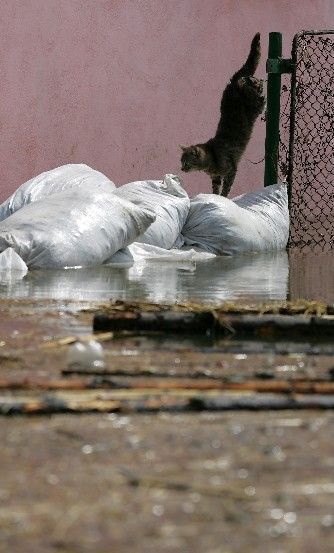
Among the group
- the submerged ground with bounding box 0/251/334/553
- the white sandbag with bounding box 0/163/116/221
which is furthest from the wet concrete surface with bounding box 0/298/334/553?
the white sandbag with bounding box 0/163/116/221

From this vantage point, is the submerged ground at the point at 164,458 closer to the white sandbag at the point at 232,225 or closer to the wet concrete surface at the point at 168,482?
the wet concrete surface at the point at 168,482

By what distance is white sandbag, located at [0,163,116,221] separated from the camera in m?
7.80

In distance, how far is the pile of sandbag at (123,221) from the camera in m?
6.73

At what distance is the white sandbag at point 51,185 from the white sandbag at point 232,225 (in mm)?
700

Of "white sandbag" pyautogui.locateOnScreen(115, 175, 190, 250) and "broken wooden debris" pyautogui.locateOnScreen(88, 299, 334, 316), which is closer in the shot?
"broken wooden debris" pyautogui.locateOnScreen(88, 299, 334, 316)

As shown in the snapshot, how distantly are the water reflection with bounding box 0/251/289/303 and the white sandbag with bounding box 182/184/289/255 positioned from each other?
764mm

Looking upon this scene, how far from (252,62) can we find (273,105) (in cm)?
157

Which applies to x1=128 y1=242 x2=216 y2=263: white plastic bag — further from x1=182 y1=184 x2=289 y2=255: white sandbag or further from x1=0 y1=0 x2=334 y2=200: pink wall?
x1=0 y1=0 x2=334 y2=200: pink wall

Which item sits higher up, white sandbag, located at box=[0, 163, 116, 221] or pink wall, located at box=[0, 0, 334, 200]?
pink wall, located at box=[0, 0, 334, 200]

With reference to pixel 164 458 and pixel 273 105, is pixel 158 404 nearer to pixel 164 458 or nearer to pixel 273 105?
pixel 164 458

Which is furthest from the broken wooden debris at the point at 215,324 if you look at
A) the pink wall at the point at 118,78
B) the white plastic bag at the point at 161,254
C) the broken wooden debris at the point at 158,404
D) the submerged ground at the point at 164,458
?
the pink wall at the point at 118,78

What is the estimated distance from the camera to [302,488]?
2119mm

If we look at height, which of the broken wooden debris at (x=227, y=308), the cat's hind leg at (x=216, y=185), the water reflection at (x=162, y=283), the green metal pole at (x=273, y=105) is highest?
the green metal pole at (x=273, y=105)

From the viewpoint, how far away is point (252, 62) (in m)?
10.8
